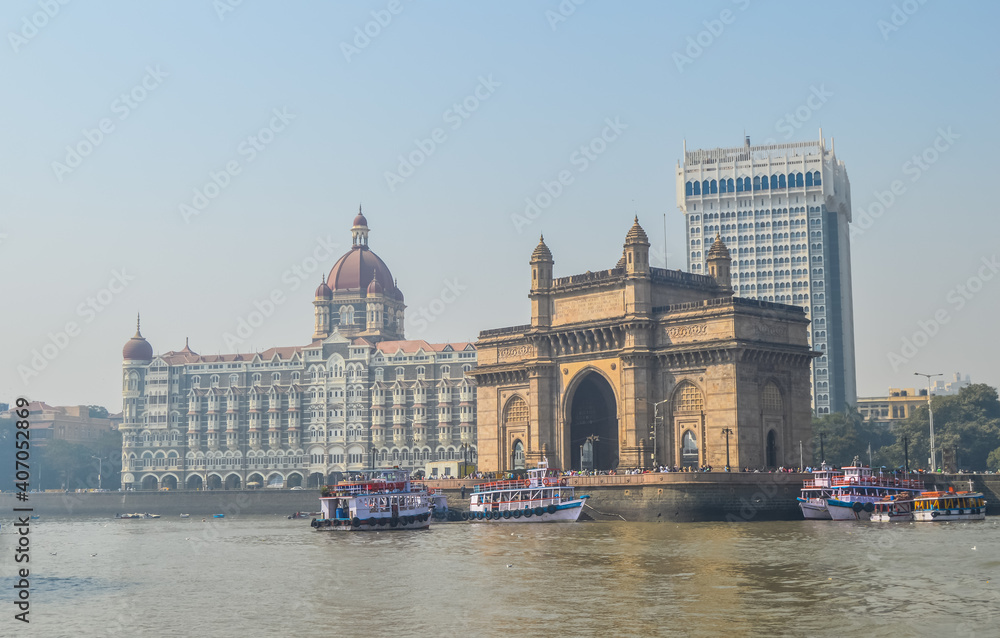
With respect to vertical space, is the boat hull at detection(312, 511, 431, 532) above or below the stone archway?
below

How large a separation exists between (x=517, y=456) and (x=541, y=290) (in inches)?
661

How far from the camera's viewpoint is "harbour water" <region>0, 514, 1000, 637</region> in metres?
38.6

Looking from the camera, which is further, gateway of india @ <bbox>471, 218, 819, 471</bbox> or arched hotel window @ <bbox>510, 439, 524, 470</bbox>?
arched hotel window @ <bbox>510, 439, 524, 470</bbox>

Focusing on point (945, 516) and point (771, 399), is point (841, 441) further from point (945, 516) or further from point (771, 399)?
point (945, 516)

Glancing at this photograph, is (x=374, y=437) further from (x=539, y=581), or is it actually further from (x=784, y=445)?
(x=539, y=581)

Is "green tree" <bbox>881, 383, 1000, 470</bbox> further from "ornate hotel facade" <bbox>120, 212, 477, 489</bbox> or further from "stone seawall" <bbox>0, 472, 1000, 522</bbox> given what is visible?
"ornate hotel facade" <bbox>120, 212, 477, 489</bbox>

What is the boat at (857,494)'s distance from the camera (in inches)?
3364

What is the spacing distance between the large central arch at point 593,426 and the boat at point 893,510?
27456 millimetres

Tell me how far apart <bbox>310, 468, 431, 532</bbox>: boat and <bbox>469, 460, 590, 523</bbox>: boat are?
707 centimetres

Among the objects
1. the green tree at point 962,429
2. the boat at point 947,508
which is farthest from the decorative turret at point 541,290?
the green tree at point 962,429

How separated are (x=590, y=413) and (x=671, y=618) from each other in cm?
7153

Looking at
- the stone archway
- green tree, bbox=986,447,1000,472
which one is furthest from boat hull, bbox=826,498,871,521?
green tree, bbox=986,447,1000,472

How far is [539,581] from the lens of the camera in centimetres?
4925

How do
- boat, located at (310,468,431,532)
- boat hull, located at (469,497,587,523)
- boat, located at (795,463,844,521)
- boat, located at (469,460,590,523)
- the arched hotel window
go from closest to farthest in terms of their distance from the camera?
boat, located at (795,463,844,521) → boat, located at (310,468,431,532) → boat hull, located at (469,497,587,523) → boat, located at (469,460,590,523) → the arched hotel window
